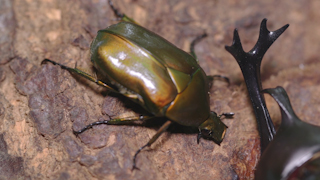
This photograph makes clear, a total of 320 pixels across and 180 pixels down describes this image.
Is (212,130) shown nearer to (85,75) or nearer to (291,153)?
(291,153)

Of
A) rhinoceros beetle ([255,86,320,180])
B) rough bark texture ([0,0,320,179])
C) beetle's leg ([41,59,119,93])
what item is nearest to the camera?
rhinoceros beetle ([255,86,320,180])

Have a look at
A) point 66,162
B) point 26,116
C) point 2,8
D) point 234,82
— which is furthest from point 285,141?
point 2,8

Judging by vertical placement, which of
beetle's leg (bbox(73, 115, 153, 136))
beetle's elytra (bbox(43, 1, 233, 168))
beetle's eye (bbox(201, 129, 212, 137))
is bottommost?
beetle's leg (bbox(73, 115, 153, 136))

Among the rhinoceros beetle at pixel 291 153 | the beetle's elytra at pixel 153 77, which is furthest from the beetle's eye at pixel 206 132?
the rhinoceros beetle at pixel 291 153

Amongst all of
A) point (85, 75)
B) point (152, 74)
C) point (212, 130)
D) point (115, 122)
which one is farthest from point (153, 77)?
point (212, 130)

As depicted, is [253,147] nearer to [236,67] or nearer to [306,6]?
[236,67]

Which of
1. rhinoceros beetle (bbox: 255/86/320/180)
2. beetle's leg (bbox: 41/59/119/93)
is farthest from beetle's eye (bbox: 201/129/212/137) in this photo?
beetle's leg (bbox: 41/59/119/93)

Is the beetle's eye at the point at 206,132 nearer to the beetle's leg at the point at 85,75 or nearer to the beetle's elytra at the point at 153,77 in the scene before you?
the beetle's elytra at the point at 153,77

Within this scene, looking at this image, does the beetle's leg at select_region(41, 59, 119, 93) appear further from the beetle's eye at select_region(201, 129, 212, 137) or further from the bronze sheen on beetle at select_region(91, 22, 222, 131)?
the beetle's eye at select_region(201, 129, 212, 137)
